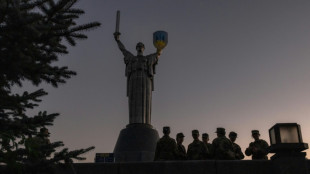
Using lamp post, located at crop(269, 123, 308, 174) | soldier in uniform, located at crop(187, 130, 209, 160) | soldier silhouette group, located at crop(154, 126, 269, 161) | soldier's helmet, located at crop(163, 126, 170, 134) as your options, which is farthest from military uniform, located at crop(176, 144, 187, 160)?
lamp post, located at crop(269, 123, 308, 174)

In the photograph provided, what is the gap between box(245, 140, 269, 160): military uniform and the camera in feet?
27.0

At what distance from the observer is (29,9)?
151 inches

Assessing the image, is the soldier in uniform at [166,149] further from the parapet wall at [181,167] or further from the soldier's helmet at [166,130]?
the parapet wall at [181,167]

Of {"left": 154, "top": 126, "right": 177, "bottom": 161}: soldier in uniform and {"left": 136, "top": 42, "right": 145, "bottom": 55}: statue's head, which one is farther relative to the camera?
{"left": 136, "top": 42, "right": 145, "bottom": 55}: statue's head

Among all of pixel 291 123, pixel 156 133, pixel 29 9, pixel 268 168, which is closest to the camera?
pixel 29 9

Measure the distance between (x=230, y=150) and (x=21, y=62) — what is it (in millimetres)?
5723

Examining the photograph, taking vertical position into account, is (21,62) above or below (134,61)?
below

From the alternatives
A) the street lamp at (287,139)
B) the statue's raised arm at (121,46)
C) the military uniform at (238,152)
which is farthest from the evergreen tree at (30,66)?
the statue's raised arm at (121,46)

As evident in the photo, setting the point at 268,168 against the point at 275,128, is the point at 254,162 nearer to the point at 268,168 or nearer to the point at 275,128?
the point at 268,168

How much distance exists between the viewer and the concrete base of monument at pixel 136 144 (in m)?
13.6

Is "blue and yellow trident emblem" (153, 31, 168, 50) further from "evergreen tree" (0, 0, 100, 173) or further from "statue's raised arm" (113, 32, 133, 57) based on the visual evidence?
"evergreen tree" (0, 0, 100, 173)

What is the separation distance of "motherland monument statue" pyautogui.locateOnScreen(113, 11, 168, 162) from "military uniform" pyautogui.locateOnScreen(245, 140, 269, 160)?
19.9 ft

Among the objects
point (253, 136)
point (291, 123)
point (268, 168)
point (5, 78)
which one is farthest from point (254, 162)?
point (5, 78)

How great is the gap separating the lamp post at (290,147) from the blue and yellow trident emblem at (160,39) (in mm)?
10229
